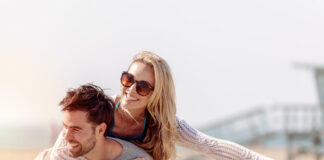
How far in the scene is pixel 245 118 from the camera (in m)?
13.8

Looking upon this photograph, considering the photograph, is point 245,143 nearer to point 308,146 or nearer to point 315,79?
point 308,146

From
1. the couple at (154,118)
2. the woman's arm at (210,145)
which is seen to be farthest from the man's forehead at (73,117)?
the woman's arm at (210,145)

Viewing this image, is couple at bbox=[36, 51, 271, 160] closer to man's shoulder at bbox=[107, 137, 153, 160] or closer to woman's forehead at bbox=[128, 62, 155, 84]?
woman's forehead at bbox=[128, 62, 155, 84]

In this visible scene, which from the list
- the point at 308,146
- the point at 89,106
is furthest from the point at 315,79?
the point at 89,106

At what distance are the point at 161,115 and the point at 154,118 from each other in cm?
6

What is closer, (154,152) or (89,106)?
(89,106)

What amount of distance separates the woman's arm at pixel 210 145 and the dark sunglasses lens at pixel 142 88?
487 mm

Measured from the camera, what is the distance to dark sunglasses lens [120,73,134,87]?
4.49 m

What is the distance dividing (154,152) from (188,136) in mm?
302

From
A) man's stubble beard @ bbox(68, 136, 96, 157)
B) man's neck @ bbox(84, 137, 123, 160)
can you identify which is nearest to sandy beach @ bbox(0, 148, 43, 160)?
man's neck @ bbox(84, 137, 123, 160)

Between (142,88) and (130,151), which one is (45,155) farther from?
(142,88)

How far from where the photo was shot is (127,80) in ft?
14.8

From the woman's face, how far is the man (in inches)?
12.9

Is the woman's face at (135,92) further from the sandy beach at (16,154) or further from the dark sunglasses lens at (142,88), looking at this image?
the sandy beach at (16,154)
